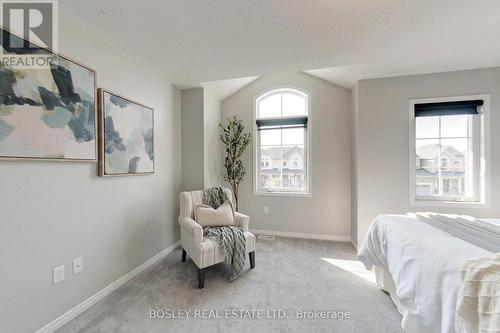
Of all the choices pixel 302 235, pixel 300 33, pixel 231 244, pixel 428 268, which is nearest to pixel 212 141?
pixel 231 244

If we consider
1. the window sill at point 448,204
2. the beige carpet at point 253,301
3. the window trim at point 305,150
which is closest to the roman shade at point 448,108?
the window sill at point 448,204

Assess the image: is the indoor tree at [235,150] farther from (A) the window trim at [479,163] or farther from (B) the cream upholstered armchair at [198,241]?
(A) the window trim at [479,163]

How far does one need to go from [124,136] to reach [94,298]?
1.50 m

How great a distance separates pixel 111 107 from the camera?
6.52 feet

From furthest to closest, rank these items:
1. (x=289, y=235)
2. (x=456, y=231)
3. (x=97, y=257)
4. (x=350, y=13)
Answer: (x=289, y=235) < (x=97, y=257) < (x=350, y=13) < (x=456, y=231)

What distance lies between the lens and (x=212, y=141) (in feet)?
11.3

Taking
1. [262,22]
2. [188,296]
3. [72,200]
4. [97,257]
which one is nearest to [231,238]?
[188,296]

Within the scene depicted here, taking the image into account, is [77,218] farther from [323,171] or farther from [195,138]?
[323,171]

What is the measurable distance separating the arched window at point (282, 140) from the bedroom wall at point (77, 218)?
67.4 inches

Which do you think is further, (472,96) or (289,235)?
(289,235)

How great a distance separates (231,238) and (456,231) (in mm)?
1831

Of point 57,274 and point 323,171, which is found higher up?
point 323,171

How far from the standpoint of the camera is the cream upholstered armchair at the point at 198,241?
6.75ft

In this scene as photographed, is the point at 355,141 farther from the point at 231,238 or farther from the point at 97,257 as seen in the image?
the point at 97,257
